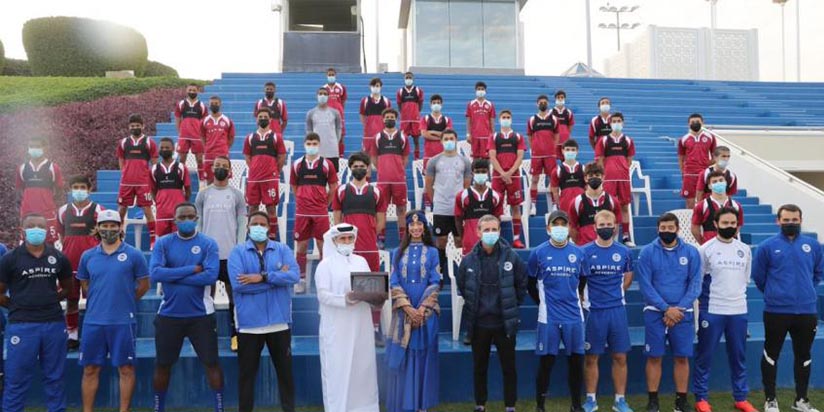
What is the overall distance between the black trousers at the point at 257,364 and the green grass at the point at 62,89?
11.6m

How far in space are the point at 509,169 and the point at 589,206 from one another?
5.84 feet

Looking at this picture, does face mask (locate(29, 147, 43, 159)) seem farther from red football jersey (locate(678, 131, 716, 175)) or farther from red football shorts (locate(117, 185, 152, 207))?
red football jersey (locate(678, 131, 716, 175))

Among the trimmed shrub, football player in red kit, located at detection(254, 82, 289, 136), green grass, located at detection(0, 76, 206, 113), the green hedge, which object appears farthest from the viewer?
the trimmed shrub

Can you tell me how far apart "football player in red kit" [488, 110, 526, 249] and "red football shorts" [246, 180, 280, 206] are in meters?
2.79

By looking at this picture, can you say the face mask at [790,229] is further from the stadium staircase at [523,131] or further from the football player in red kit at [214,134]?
the football player in red kit at [214,134]

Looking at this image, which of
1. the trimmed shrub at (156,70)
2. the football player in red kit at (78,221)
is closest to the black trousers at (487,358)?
the football player in red kit at (78,221)

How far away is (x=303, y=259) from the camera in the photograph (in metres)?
7.61

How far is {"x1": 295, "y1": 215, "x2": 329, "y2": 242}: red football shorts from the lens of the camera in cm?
753

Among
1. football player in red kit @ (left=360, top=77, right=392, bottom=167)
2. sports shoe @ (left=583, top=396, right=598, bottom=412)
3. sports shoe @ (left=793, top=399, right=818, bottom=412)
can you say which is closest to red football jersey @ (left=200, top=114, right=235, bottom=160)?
football player in red kit @ (left=360, top=77, right=392, bottom=167)

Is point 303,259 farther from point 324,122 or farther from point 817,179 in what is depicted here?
point 817,179

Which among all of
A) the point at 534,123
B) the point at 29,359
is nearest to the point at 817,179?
the point at 534,123

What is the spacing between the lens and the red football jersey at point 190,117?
33.4 ft

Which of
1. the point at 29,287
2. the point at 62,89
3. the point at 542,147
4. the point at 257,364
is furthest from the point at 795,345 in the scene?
the point at 62,89

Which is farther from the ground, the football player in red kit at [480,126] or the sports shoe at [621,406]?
the football player in red kit at [480,126]
